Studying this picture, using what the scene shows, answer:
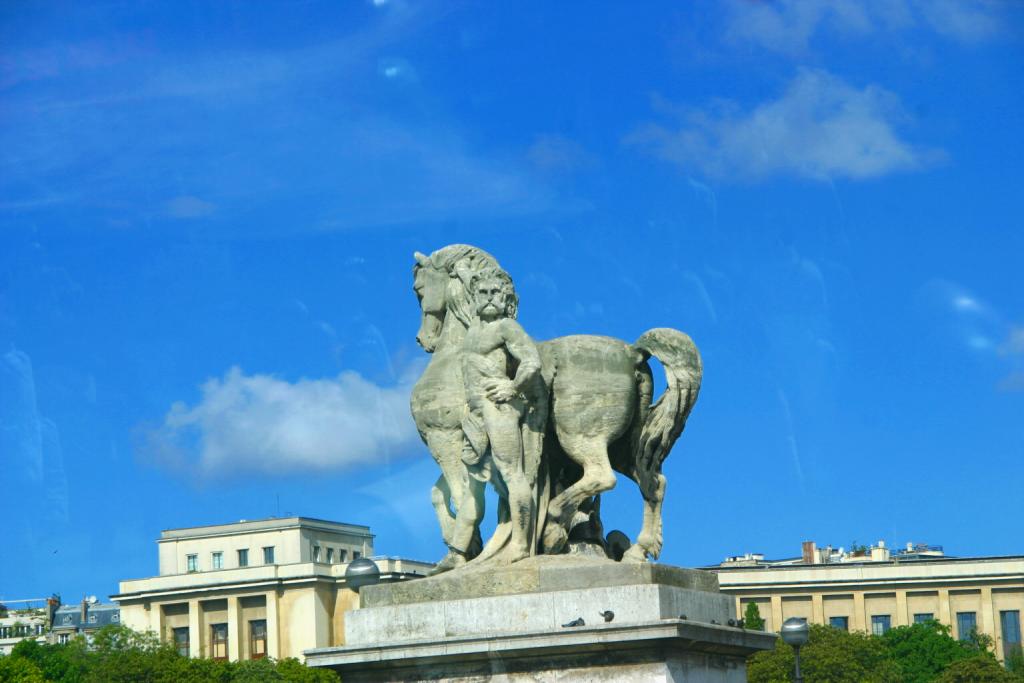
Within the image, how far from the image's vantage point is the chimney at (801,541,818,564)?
153 m

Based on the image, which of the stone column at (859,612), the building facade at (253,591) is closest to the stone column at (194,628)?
the building facade at (253,591)

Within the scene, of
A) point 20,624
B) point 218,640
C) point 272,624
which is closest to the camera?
point 272,624

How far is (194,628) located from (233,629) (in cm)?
381

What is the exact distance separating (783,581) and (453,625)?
125m

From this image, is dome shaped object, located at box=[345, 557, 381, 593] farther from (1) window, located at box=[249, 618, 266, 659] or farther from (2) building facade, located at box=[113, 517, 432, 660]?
(1) window, located at box=[249, 618, 266, 659]

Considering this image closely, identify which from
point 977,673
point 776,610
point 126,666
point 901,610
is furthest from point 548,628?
point 901,610

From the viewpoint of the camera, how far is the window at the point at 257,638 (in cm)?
13362

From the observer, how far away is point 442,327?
21031mm

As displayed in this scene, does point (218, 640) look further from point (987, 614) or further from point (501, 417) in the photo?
point (501, 417)

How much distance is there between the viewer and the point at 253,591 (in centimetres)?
13550

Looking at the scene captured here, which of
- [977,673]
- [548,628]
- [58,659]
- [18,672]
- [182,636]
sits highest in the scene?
[182,636]

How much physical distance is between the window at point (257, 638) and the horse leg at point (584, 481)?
115854mm

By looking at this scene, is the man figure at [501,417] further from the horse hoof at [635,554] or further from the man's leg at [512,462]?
the horse hoof at [635,554]

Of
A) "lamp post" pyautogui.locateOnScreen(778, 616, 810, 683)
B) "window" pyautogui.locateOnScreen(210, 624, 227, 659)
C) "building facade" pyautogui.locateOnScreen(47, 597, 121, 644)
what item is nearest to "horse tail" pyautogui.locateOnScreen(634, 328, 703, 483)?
"lamp post" pyautogui.locateOnScreen(778, 616, 810, 683)
